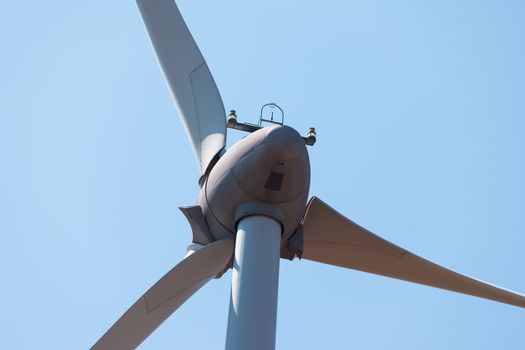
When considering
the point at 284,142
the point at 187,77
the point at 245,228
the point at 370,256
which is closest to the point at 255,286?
the point at 245,228

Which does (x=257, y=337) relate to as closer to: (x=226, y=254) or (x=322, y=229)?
(x=226, y=254)

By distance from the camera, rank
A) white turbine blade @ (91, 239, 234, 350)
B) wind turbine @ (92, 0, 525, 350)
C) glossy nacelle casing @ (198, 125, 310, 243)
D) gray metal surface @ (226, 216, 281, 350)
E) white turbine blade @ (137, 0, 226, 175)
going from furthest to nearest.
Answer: white turbine blade @ (137, 0, 226, 175) < glossy nacelle casing @ (198, 125, 310, 243) < white turbine blade @ (91, 239, 234, 350) < wind turbine @ (92, 0, 525, 350) < gray metal surface @ (226, 216, 281, 350)

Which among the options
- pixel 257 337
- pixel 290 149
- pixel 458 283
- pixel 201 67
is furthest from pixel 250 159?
pixel 458 283

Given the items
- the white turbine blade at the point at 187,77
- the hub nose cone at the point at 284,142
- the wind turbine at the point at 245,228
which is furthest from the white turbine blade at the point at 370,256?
the white turbine blade at the point at 187,77

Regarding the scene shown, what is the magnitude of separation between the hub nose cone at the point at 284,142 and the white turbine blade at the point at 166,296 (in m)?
2.02

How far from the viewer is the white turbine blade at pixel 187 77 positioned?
15.0 meters

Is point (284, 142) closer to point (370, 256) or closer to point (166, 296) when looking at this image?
point (166, 296)

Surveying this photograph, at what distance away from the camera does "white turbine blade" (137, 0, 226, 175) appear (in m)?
15.0

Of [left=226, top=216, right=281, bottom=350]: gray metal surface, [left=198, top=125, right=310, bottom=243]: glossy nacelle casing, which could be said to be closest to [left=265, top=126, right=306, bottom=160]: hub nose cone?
[left=198, top=125, right=310, bottom=243]: glossy nacelle casing

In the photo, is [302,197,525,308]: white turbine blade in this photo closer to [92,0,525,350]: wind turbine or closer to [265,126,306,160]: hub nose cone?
[92,0,525,350]: wind turbine

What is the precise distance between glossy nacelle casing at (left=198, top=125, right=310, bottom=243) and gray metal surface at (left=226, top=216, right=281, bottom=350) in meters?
0.37

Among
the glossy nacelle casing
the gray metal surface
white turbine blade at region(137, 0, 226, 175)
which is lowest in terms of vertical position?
the gray metal surface

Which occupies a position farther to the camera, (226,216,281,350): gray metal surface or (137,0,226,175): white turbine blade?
(137,0,226,175): white turbine blade

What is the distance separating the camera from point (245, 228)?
494 inches
